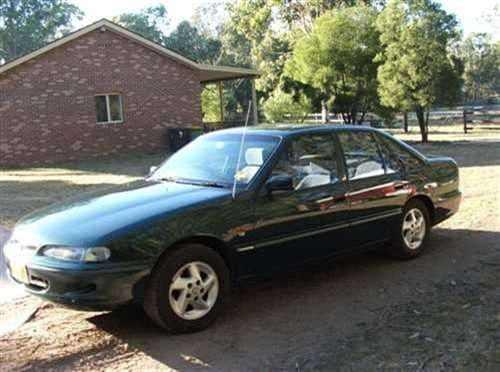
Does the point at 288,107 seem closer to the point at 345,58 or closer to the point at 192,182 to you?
the point at 345,58

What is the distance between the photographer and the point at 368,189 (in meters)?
5.84

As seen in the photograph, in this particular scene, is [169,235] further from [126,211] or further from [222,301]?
[222,301]

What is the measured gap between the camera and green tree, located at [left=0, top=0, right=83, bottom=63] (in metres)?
68.7

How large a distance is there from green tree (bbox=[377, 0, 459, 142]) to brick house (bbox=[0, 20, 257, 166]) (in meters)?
6.36

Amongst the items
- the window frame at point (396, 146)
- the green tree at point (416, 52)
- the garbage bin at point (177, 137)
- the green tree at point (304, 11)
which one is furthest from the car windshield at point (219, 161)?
the green tree at point (304, 11)

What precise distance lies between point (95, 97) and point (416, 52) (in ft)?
38.2

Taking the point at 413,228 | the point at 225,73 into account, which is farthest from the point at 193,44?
the point at 413,228

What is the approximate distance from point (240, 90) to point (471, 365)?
147ft

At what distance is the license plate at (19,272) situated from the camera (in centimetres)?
440

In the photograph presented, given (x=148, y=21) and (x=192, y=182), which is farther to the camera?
(x=148, y=21)

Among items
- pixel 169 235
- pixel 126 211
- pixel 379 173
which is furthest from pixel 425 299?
pixel 126 211

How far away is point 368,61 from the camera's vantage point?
23219mm

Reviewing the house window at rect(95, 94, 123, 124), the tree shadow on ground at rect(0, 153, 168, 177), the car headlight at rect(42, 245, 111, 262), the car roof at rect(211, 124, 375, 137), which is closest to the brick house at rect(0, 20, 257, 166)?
the house window at rect(95, 94, 123, 124)

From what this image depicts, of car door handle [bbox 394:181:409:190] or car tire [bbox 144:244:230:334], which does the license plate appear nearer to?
car tire [bbox 144:244:230:334]
